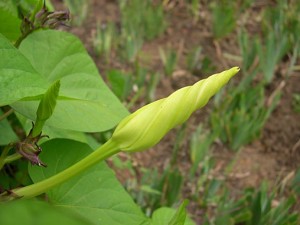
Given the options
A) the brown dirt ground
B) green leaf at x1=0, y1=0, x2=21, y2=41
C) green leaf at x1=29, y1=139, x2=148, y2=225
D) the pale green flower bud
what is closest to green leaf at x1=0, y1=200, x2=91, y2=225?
the pale green flower bud

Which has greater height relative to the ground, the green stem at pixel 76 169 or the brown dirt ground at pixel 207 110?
the green stem at pixel 76 169

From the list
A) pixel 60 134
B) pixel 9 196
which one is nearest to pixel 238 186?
pixel 60 134

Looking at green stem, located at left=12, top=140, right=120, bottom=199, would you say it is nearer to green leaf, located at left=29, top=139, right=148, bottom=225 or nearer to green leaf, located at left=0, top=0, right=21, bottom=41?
green leaf, located at left=29, top=139, right=148, bottom=225

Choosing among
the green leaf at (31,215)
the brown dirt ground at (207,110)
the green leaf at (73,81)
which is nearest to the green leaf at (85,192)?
the green leaf at (73,81)

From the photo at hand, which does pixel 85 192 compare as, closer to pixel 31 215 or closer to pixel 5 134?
pixel 5 134

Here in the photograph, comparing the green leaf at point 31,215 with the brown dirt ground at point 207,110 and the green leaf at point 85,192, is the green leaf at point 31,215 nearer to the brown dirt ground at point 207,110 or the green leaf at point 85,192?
the green leaf at point 85,192

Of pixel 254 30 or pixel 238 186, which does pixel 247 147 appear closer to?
pixel 238 186
